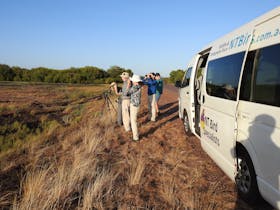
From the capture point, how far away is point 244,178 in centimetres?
363

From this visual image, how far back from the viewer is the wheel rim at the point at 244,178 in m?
Result: 3.50

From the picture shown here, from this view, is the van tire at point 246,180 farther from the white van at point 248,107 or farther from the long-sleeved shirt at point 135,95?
the long-sleeved shirt at point 135,95

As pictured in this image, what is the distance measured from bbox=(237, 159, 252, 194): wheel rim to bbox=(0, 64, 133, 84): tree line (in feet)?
240

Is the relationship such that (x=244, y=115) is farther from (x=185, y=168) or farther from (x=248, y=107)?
(x=185, y=168)

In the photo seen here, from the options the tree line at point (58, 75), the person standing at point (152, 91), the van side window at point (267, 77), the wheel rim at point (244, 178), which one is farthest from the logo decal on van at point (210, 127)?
the tree line at point (58, 75)

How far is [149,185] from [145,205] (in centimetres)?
69

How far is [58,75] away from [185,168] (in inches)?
3298

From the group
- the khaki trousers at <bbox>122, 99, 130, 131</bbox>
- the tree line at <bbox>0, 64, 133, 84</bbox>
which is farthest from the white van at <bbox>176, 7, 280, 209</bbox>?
the tree line at <bbox>0, 64, 133, 84</bbox>

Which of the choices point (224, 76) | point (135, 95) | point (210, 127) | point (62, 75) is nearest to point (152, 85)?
point (135, 95)

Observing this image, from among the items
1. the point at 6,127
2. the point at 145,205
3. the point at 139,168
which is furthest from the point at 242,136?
the point at 6,127

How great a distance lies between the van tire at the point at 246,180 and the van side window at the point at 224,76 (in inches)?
33.7

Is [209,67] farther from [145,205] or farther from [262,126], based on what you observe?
[145,205]

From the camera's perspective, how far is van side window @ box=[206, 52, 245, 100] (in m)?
3.75

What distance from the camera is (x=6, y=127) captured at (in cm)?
984
